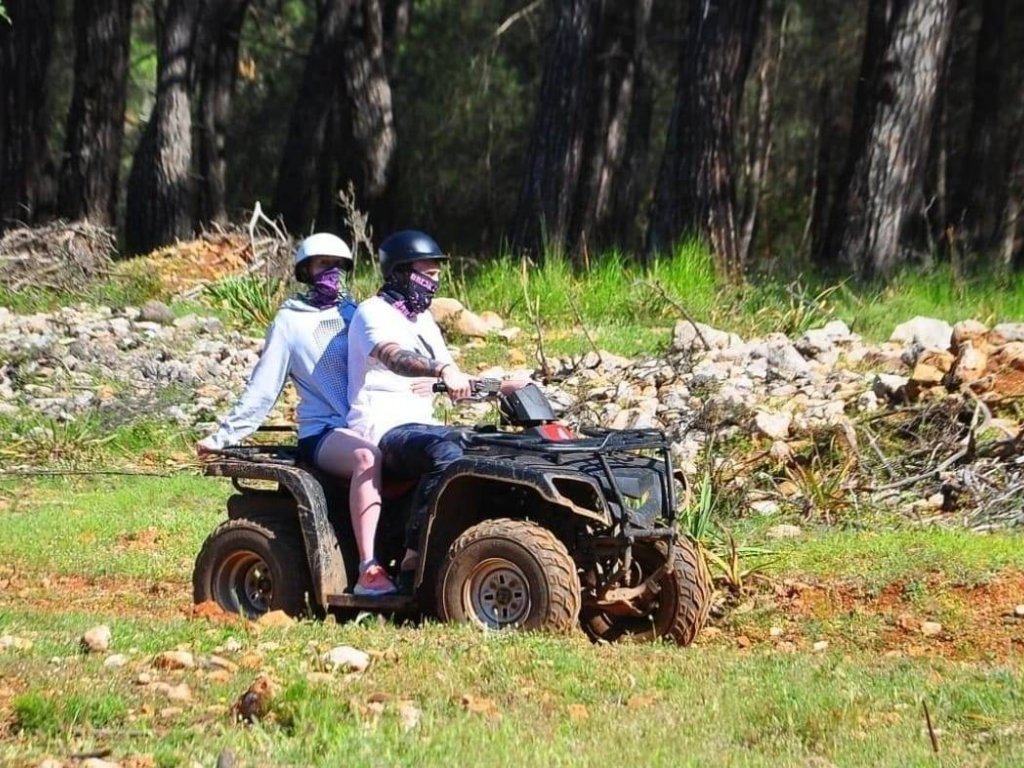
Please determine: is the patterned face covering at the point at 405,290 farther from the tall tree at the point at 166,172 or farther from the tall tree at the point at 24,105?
the tall tree at the point at 24,105

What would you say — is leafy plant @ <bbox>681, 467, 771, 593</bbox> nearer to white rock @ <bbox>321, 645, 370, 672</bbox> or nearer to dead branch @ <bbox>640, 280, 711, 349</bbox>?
white rock @ <bbox>321, 645, 370, 672</bbox>

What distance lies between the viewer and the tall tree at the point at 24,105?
2977 centimetres

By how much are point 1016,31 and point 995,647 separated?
78.3 ft

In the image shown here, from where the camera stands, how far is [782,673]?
745 cm

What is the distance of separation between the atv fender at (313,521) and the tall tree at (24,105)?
21.3m

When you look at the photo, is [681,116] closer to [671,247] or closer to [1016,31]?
[671,247]

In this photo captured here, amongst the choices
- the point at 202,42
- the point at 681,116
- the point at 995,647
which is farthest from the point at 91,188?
the point at 995,647

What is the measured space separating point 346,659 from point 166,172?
20760mm

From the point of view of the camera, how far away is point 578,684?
7.10m

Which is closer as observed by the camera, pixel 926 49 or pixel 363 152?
pixel 926 49

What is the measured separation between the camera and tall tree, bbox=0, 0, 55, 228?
29766 millimetres

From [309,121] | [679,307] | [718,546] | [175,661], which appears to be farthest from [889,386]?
[309,121]

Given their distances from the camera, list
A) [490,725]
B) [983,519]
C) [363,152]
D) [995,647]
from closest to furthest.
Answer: [490,725] < [995,647] < [983,519] < [363,152]

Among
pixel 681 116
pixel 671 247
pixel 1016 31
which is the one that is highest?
pixel 1016 31
